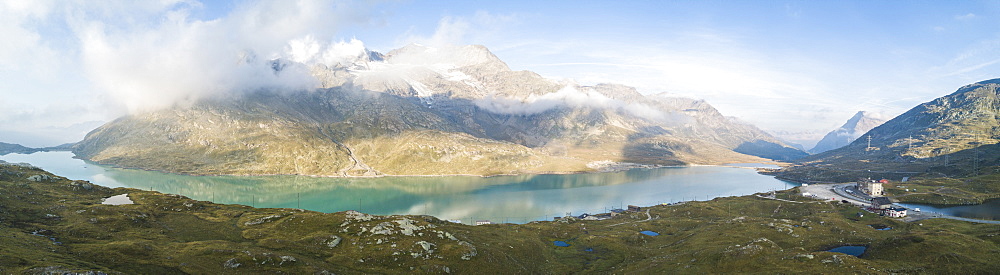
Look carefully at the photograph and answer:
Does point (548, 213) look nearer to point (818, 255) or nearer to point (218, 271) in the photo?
point (818, 255)

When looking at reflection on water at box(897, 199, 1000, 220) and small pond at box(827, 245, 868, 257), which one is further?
reflection on water at box(897, 199, 1000, 220)

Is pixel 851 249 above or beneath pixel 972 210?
above

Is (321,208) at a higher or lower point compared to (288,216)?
lower

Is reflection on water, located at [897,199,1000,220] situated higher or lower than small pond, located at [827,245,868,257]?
lower

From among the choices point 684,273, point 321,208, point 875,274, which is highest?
point 875,274

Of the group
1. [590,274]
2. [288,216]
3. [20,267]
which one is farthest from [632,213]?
[20,267]

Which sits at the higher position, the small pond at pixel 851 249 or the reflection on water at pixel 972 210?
the small pond at pixel 851 249

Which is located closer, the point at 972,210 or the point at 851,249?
the point at 851,249

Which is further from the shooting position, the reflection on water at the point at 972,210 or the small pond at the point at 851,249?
the reflection on water at the point at 972,210
